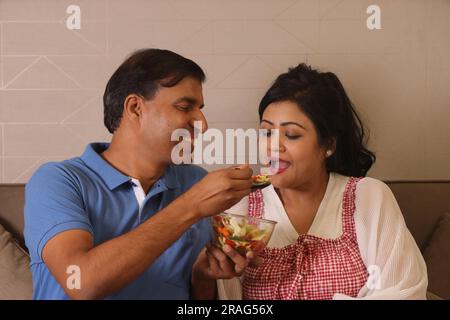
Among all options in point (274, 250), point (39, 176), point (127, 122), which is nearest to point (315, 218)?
point (274, 250)

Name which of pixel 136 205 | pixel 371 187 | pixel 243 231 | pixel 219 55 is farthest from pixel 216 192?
pixel 219 55

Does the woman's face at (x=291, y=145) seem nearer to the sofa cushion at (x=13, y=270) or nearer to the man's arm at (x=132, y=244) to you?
the man's arm at (x=132, y=244)

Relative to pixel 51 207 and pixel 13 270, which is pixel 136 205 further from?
pixel 13 270

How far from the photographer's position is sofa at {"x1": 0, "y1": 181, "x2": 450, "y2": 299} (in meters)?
1.46

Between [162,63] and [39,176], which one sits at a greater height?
[162,63]

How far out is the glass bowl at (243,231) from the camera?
1.10 metres

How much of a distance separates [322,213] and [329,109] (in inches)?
11.5

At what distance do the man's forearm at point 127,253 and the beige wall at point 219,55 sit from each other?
633 mm

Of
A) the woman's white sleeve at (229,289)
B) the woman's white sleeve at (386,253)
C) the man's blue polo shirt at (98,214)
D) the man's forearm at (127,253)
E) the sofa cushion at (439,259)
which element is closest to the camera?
the man's forearm at (127,253)

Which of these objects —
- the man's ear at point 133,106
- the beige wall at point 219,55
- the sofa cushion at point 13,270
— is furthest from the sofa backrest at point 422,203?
the sofa cushion at point 13,270

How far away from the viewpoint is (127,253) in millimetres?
1013

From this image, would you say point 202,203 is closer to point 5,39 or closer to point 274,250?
point 274,250
